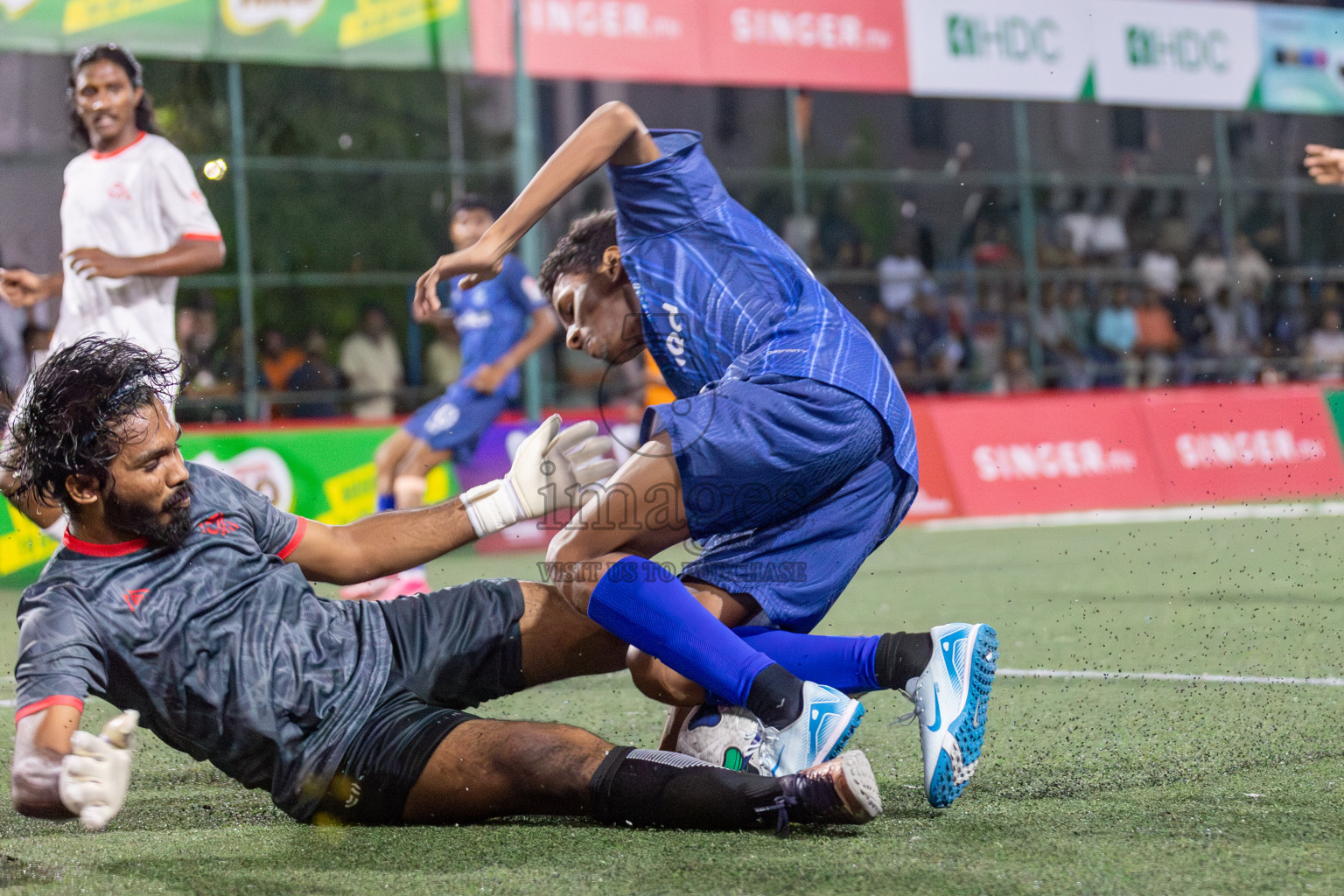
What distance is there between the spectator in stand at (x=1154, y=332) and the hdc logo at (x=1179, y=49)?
2.68 meters

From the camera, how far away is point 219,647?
109 inches

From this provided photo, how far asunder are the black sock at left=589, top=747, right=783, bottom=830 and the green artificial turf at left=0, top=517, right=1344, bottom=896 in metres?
0.04

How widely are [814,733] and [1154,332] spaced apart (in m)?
13.8

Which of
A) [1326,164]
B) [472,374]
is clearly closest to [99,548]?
[1326,164]

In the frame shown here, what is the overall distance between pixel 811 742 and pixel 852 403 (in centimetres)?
75

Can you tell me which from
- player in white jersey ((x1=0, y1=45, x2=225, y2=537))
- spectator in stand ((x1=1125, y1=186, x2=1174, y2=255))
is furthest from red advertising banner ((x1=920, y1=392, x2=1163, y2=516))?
player in white jersey ((x1=0, y1=45, x2=225, y2=537))

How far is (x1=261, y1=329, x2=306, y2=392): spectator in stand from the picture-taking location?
41.0 feet

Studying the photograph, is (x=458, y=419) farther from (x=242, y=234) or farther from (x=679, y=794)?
(x=679, y=794)

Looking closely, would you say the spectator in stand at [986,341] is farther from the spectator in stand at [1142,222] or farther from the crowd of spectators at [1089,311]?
the spectator in stand at [1142,222]

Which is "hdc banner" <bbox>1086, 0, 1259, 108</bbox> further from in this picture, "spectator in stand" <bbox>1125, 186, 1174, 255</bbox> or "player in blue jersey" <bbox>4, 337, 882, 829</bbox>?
"player in blue jersey" <bbox>4, 337, 882, 829</bbox>

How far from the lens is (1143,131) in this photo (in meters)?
22.4

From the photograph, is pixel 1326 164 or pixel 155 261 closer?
pixel 1326 164

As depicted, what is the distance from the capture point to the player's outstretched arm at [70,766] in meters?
2.24

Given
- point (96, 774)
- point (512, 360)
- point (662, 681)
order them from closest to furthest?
1. point (96, 774)
2. point (662, 681)
3. point (512, 360)
